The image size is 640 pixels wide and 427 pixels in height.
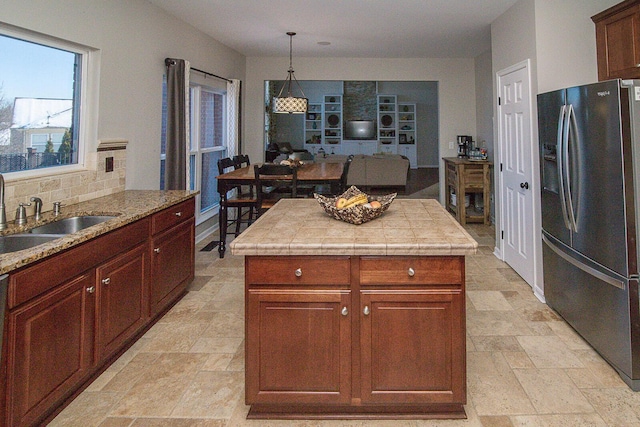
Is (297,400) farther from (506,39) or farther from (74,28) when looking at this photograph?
(506,39)

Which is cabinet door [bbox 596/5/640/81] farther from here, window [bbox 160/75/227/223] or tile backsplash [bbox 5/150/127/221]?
window [bbox 160/75/227/223]

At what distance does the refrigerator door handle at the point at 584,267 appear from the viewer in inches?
84.8

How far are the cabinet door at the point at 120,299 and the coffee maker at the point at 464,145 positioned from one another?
17.1 feet

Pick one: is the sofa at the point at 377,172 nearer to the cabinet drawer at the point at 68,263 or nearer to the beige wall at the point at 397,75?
the beige wall at the point at 397,75

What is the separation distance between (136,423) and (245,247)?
3.14 feet

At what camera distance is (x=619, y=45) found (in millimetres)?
2889

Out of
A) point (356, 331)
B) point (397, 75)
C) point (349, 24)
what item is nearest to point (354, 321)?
point (356, 331)

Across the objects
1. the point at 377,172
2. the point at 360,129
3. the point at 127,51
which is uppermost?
the point at 360,129

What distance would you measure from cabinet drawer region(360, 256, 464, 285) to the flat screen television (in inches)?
481

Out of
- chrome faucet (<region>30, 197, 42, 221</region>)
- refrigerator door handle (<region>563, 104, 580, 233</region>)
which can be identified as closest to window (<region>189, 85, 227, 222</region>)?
chrome faucet (<region>30, 197, 42, 221</region>)

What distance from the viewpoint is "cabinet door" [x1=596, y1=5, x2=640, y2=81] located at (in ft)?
8.86

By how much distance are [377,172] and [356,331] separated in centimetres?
693

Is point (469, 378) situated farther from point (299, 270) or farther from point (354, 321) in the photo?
point (299, 270)

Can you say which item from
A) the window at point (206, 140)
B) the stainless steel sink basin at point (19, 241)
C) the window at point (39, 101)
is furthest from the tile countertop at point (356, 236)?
the window at point (206, 140)
